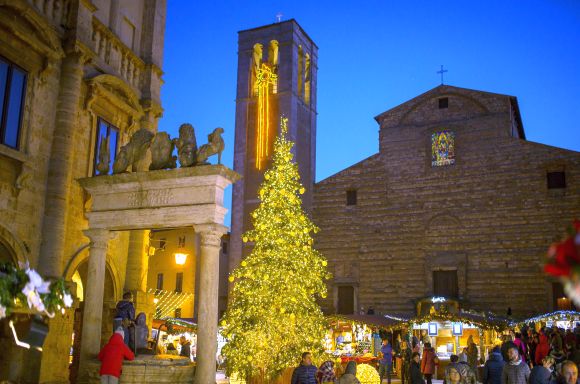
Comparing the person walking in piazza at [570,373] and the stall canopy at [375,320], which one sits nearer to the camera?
the person walking in piazza at [570,373]

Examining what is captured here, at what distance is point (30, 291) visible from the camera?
4.55 meters

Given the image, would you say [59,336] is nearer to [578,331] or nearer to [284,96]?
[578,331]

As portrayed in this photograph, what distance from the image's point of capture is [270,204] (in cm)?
1559

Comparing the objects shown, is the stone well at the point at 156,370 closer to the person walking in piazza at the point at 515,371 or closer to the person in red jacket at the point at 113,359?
the person in red jacket at the point at 113,359

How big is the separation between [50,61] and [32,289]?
877cm

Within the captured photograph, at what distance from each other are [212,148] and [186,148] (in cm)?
48

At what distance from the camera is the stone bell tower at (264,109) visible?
35156mm

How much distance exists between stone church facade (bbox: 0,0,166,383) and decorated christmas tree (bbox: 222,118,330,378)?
245cm

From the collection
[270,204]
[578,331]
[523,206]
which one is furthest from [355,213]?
[270,204]

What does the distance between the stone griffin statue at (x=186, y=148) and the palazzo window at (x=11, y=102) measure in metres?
3.14

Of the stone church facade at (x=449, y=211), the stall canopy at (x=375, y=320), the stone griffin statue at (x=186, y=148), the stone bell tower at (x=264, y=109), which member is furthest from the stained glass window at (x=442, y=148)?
the stone griffin statue at (x=186, y=148)

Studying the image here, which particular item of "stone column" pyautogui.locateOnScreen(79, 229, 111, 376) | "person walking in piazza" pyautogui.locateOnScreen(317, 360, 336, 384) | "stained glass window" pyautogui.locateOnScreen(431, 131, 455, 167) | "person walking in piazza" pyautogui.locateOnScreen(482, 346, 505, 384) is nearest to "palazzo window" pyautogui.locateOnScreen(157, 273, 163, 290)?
"stained glass window" pyautogui.locateOnScreen(431, 131, 455, 167)

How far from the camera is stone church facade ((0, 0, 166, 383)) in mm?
11320

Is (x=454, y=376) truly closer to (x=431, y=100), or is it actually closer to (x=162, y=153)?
(x=162, y=153)
